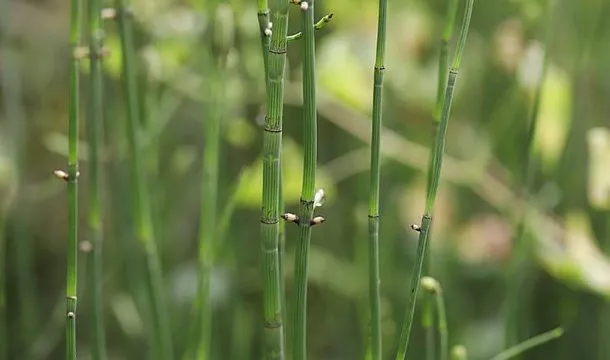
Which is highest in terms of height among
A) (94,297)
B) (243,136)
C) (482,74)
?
(482,74)

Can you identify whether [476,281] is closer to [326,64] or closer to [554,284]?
[554,284]

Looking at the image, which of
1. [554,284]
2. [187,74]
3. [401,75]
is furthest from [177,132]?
[554,284]

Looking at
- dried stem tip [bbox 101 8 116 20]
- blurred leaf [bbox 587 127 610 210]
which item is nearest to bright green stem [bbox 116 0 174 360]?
dried stem tip [bbox 101 8 116 20]

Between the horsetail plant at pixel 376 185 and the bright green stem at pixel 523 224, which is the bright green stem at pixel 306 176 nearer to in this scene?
the horsetail plant at pixel 376 185

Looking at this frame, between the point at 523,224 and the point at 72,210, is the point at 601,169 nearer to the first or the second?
the point at 523,224

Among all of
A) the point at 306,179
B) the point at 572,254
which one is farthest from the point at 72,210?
the point at 572,254

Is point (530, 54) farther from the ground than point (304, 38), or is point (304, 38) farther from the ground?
point (530, 54)

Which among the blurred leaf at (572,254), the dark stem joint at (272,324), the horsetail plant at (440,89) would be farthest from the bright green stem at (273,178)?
the blurred leaf at (572,254)
